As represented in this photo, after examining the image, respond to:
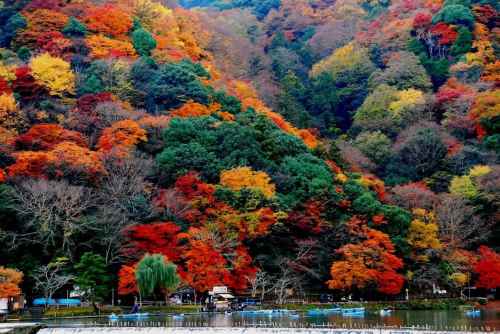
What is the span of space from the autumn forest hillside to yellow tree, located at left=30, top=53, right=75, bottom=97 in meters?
0.19

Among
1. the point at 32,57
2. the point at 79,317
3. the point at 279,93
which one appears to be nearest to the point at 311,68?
the point at 279,93

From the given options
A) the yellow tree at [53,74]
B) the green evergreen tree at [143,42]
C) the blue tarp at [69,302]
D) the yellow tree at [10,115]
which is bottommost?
the blue tarp at [69,302]

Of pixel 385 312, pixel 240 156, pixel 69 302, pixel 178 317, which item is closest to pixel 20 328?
pixel 178 317

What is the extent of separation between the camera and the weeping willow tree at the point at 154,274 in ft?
207

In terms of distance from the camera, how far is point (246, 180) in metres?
75.8

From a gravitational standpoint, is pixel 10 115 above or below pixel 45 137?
above

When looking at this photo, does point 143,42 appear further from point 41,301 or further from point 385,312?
point 385,312

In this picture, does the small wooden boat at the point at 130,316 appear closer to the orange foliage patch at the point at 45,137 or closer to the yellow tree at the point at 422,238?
the orange foliage patch at the point at 45,137

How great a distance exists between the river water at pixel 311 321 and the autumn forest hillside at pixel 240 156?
276 inches

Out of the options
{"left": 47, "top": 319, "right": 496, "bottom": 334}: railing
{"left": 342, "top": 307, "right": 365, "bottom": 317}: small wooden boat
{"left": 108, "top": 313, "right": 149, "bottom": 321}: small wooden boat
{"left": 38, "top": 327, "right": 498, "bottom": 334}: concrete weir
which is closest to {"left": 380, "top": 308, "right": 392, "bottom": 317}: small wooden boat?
{"left": 342, "top": 307, "right": 365, "bottom": 317}: small wooden boat

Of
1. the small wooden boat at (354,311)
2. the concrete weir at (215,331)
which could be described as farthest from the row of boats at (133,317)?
the small wooden boat at (354,311)

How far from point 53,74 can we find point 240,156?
22878 mm

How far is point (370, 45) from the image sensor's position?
118 metres

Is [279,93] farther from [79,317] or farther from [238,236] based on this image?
[79,317]
